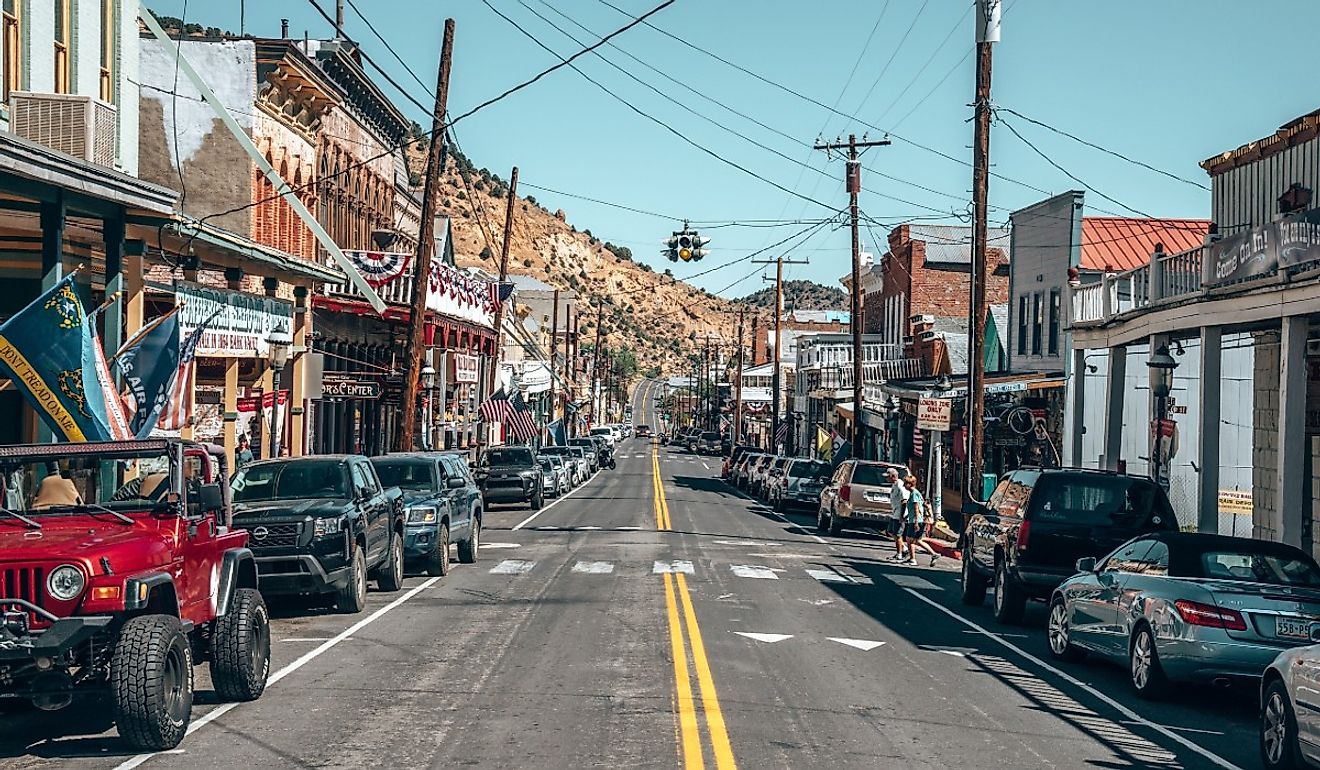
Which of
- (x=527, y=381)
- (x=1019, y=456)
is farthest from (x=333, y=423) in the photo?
(x=527, y=381)

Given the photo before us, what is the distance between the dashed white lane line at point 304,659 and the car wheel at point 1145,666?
7.90 meters

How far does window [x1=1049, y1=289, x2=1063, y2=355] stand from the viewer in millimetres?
44406

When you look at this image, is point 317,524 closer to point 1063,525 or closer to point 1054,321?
point 1063,525

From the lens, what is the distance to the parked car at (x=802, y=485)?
154ft

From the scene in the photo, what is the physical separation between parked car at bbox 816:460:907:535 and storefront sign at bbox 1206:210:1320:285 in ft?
47.5

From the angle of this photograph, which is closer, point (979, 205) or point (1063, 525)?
point (1063, 525)

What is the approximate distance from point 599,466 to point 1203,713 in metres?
68.2

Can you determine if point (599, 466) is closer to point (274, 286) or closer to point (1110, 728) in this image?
point (274, 286)

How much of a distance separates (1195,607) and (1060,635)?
3188 mm

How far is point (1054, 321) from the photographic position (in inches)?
1761

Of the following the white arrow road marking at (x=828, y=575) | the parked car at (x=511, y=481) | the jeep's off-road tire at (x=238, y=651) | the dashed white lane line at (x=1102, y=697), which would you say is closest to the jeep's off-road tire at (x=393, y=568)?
the white arrow road marking at (x=828, y=575)

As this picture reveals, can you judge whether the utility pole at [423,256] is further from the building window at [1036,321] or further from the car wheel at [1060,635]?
the building window at [1036,321]

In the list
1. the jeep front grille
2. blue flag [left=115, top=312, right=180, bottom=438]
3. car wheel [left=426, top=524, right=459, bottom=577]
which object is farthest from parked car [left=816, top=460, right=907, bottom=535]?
the jeep front grille

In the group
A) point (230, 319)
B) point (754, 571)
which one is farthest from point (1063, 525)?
point (230, 319)
